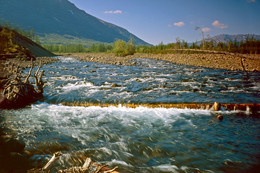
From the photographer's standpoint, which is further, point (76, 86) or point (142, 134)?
point (76, 86)

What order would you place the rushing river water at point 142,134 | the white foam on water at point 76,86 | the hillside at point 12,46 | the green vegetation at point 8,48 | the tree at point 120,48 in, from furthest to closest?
the tree at point 120,48, the white foam on water at point 76,86, the hillside at point 12,46, the green vegetation at point 8,48, the rushing river water at point 142,134

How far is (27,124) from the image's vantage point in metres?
6.80

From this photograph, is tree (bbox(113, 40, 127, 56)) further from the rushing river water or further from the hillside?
the rushing river water

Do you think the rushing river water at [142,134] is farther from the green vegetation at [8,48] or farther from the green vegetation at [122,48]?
the green vegetation at [122,48]

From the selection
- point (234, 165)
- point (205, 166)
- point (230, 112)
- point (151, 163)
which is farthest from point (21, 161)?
point (230, 112)

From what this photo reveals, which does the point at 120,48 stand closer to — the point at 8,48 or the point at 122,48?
the point at 122,48

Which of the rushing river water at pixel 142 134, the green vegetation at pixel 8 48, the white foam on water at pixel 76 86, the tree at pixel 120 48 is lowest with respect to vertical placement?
the rushing river water at pixel 142 134

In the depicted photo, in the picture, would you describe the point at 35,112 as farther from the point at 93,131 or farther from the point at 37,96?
the point at 93,131

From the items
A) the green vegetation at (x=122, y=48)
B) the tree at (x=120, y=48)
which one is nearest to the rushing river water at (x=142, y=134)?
the tree at (x=120, y=48)

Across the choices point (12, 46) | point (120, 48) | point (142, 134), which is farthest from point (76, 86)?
point (120, 48)

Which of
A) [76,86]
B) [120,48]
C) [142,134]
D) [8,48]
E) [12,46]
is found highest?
[120,48]

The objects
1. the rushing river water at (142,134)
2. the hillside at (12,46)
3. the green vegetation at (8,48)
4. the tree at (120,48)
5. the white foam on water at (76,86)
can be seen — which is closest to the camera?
the rushing river water at (142,134)

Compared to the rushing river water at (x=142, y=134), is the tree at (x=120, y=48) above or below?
above

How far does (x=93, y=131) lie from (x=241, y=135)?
5.57 m
